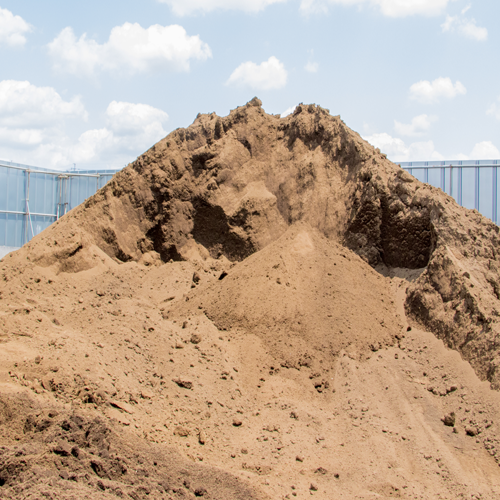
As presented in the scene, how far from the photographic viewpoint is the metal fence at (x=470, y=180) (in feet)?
62.0

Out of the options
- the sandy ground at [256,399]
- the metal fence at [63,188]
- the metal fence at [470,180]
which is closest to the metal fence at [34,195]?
the metal fence at [63,188]

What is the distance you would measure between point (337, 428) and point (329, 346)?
149cm

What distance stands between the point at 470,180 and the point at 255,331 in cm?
1544

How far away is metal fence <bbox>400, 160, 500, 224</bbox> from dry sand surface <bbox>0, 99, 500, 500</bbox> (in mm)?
10412

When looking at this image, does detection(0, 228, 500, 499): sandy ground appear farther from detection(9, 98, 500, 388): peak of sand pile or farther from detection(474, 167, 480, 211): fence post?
detection(474, 167, 480, 211): fence post

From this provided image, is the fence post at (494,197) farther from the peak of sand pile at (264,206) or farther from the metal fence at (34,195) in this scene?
the metal fence at (34,195)

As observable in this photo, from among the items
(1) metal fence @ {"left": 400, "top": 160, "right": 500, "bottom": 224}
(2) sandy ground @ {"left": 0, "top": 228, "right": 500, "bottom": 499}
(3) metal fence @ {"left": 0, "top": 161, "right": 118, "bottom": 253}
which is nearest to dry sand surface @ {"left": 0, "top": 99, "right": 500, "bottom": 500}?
(2) sandy ground @ {"left": 0, "top": 228, "right": 500, "bottom": 499}

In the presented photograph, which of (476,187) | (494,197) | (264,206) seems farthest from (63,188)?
(494,197)

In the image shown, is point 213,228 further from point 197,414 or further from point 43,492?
point 43,492

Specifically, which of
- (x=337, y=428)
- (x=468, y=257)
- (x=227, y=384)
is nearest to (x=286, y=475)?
(x=337, y=428)

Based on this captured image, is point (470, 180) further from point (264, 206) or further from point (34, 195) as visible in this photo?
point (34, 195)

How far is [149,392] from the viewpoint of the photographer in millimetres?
5758

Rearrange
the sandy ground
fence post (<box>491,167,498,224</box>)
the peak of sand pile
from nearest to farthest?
the sandy ground, the peak of sand pile, fence post (<box>491,167,498,224</box>)

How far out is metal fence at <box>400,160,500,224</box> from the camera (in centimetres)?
1889
